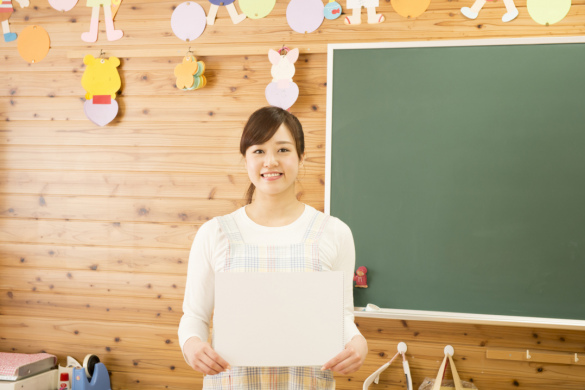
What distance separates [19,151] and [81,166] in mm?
342

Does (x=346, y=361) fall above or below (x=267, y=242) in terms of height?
below

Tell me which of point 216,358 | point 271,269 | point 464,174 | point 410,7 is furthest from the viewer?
point 410,7

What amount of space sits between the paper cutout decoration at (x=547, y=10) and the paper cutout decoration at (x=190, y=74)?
1394 mm

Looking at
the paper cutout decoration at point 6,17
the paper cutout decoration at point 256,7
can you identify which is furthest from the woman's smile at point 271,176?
the paper cutout decoration at point 6,17

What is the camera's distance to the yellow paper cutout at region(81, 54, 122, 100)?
2316 mm

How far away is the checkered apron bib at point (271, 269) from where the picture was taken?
1.22 m

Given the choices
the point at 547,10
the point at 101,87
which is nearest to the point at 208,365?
the point at 101,87

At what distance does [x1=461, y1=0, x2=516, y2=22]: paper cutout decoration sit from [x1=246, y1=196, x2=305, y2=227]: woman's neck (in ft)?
4.26

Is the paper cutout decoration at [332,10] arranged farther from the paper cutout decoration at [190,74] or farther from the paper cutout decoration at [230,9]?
the paper cutout decoration at [190,74]

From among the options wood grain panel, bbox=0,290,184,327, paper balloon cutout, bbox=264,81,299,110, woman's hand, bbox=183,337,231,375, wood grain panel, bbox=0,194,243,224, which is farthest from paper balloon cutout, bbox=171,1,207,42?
woman's hand, bbox=183,337,231,375

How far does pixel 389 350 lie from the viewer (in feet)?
6.97

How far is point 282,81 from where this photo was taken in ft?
7.15

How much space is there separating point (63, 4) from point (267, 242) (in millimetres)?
1827

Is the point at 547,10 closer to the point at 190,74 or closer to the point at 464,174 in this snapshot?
the point at 464,174
